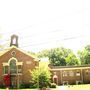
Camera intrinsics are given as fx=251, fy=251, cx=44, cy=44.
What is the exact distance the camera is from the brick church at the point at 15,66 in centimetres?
5752

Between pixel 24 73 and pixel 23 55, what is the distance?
13.7 feet

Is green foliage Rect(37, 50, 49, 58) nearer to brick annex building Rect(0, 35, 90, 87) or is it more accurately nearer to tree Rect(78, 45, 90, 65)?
tree Rect(78, 45, 90, 65)

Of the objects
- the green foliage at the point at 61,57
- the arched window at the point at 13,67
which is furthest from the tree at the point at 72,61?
the arched window at the point at 13,67

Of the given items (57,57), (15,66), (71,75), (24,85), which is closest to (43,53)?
(57,57)

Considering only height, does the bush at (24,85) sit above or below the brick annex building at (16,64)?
below

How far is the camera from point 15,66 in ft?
194

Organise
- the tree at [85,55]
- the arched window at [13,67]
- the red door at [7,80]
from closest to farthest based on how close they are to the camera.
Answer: the red door at [7,80] → the arched window at [13,67] → the tree at [85,55]

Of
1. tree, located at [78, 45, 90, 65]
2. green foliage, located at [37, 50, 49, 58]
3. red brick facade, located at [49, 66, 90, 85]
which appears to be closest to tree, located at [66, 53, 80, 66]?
tree, located at [78, 45, 90, 65]

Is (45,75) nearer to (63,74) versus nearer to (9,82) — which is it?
(9,82)

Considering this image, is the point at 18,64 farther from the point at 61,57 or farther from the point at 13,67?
the point at 61,57

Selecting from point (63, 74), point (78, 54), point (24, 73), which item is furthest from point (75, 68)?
point (78, 54)

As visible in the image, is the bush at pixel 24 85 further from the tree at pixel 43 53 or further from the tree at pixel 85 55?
the tree at pixel 43 53

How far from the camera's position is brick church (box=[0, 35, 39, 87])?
57.5 metres

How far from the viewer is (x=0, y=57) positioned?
5972cm
